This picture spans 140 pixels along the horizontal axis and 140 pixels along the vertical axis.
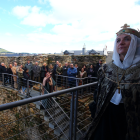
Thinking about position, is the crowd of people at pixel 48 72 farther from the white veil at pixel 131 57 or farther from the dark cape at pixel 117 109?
the white veil at pixel 131 57

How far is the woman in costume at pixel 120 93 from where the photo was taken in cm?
91

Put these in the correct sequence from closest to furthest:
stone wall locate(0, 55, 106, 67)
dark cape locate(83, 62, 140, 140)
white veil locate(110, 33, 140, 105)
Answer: dark cape locate(83, 62, 140, 140) → white veil locate(110, 33, 140, 105) → stone wall locate(0, 55, 106, 67)

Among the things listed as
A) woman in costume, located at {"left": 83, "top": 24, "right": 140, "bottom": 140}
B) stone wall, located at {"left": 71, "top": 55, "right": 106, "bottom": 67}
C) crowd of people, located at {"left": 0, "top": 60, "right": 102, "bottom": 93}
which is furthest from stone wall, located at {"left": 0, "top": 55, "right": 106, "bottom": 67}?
woman in costume, located at {"left": 83, "top": 24, "right": 140, "bottom": 140}

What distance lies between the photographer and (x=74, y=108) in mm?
1642

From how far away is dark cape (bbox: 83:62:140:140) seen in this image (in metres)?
0.88

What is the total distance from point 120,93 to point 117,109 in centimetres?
15

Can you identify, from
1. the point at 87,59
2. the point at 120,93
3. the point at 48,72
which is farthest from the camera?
the point at 87,59

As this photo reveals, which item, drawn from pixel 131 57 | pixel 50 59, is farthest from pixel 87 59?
pixel 131 57

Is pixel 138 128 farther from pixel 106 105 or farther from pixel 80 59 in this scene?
pixel 80 59

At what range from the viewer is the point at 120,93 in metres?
1.00

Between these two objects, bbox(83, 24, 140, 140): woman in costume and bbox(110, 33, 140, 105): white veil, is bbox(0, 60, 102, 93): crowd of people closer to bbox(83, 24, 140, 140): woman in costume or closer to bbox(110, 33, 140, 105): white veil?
bbox(83, 24, 140, 140): woman in costume

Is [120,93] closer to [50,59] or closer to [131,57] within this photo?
[131,57]

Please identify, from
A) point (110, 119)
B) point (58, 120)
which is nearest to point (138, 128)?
point (110, 119)

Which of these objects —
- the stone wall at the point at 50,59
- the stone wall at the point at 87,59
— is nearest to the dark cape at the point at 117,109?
the stone wall at the point at 87,59
